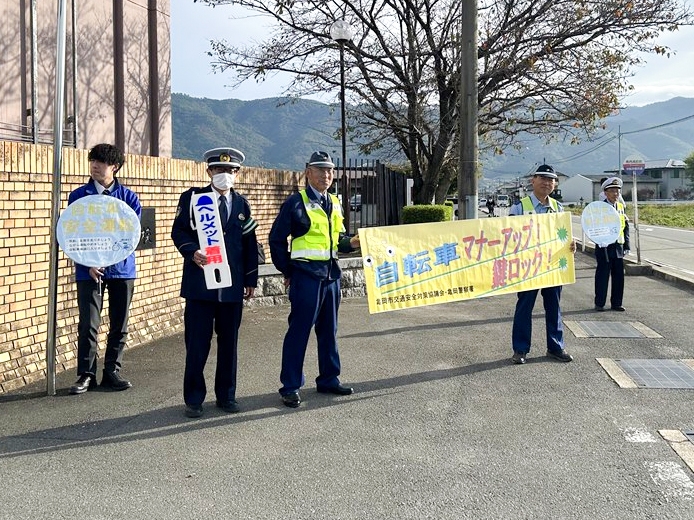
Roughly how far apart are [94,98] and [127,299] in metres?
6.80

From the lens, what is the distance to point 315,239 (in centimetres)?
546

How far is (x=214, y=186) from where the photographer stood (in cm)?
523

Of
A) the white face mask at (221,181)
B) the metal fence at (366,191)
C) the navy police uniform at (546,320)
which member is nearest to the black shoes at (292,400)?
the white face mask at (221,181)

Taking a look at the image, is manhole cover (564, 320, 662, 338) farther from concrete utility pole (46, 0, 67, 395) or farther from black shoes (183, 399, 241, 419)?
concrete utility pole (46, 0, 67, 395)

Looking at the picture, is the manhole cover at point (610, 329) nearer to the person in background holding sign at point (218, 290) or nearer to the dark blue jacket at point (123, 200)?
the person in background holding sign at point (218, 290)

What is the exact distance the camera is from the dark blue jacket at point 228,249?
5.12m

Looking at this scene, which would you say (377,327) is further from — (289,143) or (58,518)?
(289,143)

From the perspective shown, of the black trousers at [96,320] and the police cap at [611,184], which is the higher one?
the police cap at [611,184]

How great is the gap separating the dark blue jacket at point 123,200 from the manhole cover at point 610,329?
5086mm

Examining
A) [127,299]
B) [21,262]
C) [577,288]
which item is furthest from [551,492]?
[577,288]

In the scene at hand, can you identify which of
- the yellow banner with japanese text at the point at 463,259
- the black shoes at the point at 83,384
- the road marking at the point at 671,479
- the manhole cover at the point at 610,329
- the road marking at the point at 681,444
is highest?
the yellow banner with japanese text at the point at 463,259

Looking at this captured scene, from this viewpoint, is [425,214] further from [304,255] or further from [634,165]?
[304,255]

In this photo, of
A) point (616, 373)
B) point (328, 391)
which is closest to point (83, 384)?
point (328, 391)

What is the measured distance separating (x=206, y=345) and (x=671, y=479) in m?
3.28
